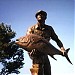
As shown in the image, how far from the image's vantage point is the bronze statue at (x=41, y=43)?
679 cm

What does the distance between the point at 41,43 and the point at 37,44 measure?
4.1 inches

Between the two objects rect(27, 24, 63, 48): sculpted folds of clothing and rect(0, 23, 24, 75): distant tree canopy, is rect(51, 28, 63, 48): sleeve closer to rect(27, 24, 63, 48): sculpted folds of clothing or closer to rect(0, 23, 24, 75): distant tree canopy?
rect(27, 24, 63, 48): sculpted folds of clothing

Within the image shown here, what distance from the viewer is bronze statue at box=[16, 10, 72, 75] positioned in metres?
6.79

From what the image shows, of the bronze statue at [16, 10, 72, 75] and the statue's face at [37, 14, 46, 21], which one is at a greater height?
the statue's face at [37, 14, 46, 21]

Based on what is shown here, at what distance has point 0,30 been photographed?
3934 centimetres

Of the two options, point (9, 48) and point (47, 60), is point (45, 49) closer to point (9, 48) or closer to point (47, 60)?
point (47, 60)

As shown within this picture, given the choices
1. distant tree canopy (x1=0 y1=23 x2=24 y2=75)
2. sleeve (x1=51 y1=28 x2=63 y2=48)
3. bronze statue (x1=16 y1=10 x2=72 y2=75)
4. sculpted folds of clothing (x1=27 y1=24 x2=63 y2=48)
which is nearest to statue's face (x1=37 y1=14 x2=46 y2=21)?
bronze statue (x1=16 y1=10 x2=72 y2=75)

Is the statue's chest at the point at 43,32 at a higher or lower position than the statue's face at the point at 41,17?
lower

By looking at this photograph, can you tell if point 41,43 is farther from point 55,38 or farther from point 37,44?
point 55,38

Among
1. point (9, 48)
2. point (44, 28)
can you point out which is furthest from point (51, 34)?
point (9, 48)

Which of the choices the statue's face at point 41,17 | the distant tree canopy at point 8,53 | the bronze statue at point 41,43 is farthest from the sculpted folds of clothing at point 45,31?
the distant tree canopy at point 8,53

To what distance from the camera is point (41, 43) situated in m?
6.83

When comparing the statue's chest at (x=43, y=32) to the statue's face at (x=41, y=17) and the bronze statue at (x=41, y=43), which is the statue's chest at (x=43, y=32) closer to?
the bronze statue at (x=41, y=43)

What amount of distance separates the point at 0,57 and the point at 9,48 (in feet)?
6.66
